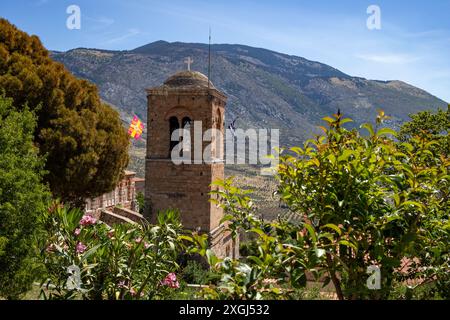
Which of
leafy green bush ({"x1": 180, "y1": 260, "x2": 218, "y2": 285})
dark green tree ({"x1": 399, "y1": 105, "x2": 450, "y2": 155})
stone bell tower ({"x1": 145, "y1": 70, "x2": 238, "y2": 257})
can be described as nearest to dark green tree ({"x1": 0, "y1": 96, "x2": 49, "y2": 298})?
leafy green bush ({"x1": 180, "y1": 260, "x2": 218, "y2": 285})

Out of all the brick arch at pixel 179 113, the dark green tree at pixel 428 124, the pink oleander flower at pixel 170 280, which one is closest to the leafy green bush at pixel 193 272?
the brick arch at pixel 179 113

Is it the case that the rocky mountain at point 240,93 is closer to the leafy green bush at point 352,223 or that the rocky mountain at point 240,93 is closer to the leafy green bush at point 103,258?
the leafy green bush at point 103,258

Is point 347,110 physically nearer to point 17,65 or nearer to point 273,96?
point 273,96

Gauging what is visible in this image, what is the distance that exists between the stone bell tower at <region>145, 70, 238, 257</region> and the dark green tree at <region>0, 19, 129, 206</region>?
15.9 ft

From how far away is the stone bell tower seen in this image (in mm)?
18922

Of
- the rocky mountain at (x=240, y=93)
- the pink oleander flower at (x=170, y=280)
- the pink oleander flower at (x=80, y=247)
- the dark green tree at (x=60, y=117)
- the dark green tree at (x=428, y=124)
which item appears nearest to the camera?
the pink oleander flower at (x=80, y=247)

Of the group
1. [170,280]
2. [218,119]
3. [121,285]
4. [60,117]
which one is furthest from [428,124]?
[121,285]

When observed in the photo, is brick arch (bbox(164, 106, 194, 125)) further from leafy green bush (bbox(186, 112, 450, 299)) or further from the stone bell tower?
leafy green bush (bbox(186, 112, 450, 299))

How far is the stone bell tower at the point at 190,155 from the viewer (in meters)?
18.9

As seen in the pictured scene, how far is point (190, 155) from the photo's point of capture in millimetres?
19328

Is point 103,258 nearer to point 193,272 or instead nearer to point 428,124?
point 193,272

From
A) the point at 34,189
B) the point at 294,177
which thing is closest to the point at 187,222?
the point at 34,189

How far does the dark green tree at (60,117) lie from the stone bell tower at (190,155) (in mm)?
4838

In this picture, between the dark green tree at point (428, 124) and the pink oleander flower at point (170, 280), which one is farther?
the dark green tree at point (428, 124)
